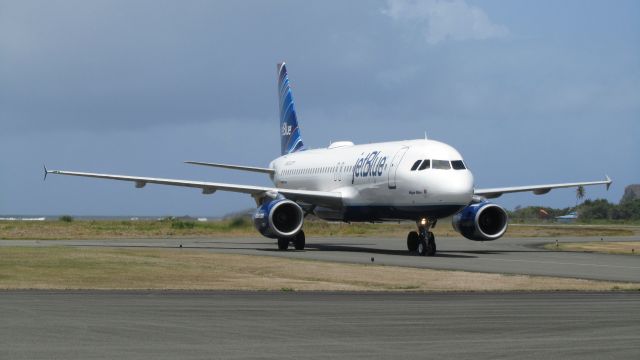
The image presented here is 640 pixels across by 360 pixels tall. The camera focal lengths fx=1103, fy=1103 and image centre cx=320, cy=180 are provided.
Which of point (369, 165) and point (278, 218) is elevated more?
point (369, 165)

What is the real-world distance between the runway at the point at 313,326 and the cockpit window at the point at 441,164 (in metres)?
17.0

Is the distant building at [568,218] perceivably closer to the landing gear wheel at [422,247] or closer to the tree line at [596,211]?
the tree line at [596,211]

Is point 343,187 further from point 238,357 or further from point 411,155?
point 238,357

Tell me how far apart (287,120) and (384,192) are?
19215mm

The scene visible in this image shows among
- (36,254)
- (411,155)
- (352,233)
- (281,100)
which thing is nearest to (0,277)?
(36,254)

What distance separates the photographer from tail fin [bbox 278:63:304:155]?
187ft

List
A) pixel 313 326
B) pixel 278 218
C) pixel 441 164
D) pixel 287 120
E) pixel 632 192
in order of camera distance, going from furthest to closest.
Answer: pixel 632 192 < pixel 287 120 < pixel 278 218 < pixel 441 164 < pixel 313 326

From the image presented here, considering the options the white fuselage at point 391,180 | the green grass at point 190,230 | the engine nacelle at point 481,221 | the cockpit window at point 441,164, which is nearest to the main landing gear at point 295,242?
the white fuselage at point 391,180

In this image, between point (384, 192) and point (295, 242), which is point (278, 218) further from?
point (384, 192)

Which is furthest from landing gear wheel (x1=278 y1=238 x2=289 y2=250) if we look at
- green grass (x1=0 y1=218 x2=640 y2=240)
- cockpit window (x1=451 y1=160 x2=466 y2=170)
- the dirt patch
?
green grass (x1=0 y1=218 x2=640 y2=240)

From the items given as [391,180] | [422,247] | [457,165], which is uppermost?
[457,165]

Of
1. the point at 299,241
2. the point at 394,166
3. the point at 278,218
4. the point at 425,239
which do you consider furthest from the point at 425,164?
the point at 299,241

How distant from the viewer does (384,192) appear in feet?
131

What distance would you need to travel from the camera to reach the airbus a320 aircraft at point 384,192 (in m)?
37.2
